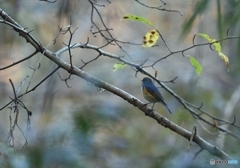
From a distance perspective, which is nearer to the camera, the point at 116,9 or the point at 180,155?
the point at 180,155

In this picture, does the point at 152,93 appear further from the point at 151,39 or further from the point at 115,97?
the point at 115,97

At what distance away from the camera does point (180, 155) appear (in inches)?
50.1

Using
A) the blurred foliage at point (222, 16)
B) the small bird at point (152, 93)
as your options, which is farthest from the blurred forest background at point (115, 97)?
the small bird at point (152, 93)

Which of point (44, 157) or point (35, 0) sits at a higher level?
point (35, 0)

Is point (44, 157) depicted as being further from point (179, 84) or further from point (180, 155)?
point (179, 84)

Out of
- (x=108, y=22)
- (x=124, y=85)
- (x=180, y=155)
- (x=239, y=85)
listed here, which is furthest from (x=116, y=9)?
(x=180, y=155)

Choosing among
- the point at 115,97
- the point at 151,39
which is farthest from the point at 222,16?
the point at 115,97

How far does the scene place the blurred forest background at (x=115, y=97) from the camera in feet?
4.43

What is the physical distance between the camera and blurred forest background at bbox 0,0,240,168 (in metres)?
1.35

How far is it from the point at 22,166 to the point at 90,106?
0.64m

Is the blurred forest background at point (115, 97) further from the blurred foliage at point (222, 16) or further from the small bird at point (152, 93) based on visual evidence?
the small bird at point (152, 93)

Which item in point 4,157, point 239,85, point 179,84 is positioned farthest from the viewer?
point 179,84

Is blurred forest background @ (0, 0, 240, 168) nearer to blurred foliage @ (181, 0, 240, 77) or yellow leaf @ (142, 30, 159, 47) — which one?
blurred foliage @ (181, 0, 240, 77)

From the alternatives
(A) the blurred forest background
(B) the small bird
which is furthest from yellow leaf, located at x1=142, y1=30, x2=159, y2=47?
(B) the small bird
